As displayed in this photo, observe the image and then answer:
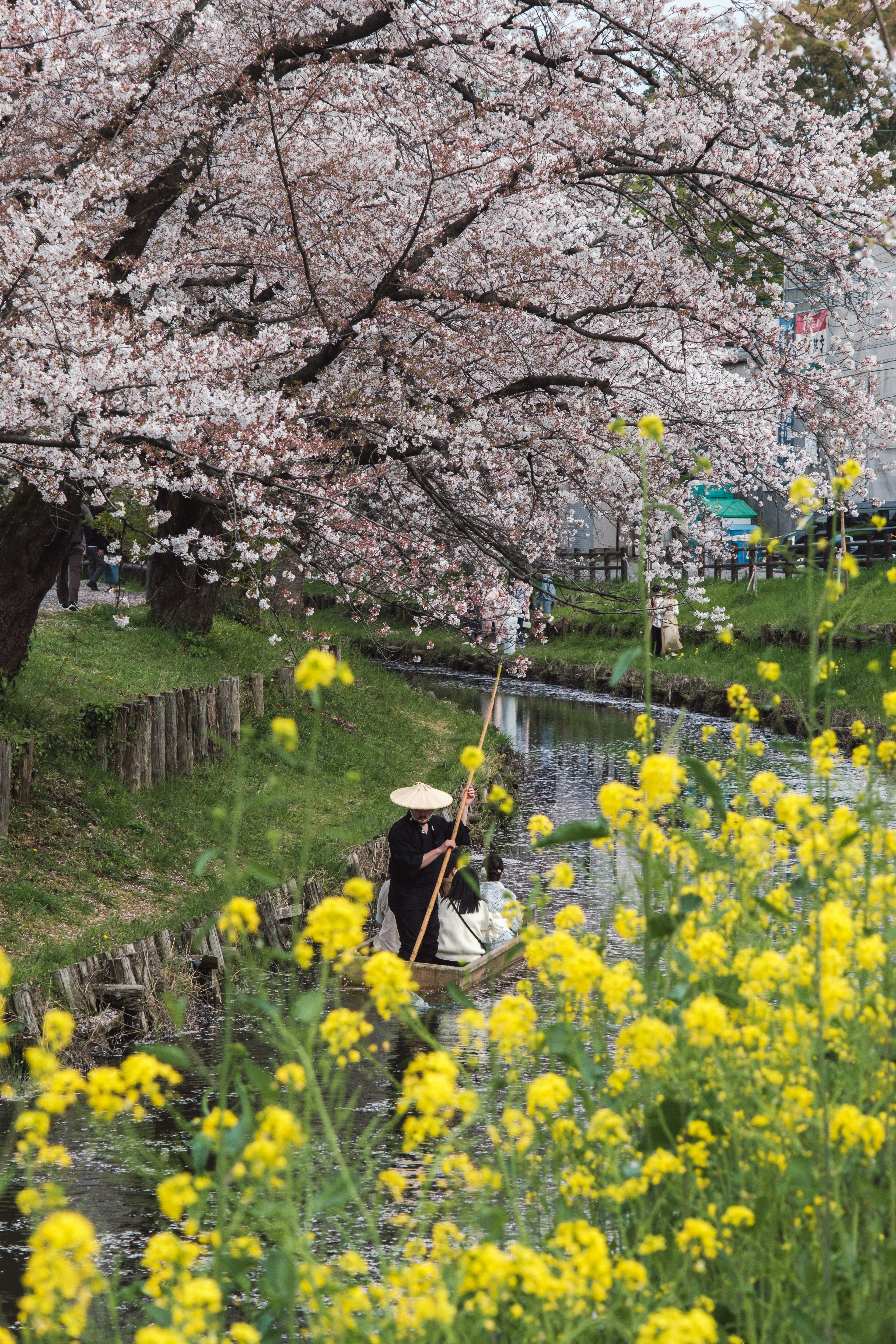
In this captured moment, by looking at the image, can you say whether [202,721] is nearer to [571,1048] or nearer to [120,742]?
[120,742]

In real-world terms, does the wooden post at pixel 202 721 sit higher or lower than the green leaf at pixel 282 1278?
higher

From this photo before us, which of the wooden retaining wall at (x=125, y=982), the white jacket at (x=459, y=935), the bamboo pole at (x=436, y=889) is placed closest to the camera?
the wooden retaining wall at (x=125, y=982)

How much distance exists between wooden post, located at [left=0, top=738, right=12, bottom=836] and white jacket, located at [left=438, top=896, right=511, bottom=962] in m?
3.33

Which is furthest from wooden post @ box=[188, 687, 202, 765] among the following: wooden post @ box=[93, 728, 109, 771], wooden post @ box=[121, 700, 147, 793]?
wooden post @ box=[93, 728, 109, 771]

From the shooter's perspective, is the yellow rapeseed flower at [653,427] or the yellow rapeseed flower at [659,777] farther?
the yellow rapeseed flower at [653,427]

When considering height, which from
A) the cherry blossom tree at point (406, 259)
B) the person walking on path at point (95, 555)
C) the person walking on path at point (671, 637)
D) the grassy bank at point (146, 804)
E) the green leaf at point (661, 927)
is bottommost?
the grassy bank at point (146, 804)

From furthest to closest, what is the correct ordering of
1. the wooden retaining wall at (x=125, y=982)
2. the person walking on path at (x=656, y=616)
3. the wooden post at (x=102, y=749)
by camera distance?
the person walking on path at (x=656, y=616), the wooden post at (x=102, y=749), the wooden retaining wall at (x=125, y=982)

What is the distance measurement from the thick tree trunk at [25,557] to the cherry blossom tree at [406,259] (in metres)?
0.02

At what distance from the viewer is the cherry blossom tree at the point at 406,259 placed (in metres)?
9.57

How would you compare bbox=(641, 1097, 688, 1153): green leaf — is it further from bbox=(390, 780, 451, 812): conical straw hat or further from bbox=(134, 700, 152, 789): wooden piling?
bbox=(134, 700, 152, 789): wooden piling

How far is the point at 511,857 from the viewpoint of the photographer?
47.9 feet

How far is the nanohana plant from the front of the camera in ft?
8.45

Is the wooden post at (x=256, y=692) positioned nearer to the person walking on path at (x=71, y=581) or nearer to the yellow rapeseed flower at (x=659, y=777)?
the person walking on path at (x=71, y=581)

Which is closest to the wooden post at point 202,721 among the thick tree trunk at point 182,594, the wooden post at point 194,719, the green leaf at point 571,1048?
the wooden post at point 194,719
